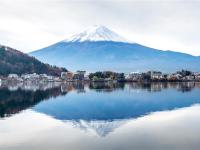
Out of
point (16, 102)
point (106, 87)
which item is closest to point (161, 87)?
point (106, 87)

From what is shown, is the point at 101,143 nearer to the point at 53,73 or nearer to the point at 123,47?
the point at 53,73

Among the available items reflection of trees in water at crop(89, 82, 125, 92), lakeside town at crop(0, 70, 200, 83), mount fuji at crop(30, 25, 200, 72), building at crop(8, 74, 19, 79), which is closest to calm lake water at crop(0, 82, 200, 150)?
reflection of trees in water at crop(89, 82, 125, 92)

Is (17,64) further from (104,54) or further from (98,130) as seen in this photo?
(104,54)

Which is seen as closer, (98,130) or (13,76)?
(98,130)

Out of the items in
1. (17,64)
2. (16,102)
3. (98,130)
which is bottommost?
(98,130)

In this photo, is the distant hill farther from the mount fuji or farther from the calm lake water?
the mount fuji

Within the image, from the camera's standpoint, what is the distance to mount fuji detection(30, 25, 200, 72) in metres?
156

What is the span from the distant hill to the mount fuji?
75220 mm

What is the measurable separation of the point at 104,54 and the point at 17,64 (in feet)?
334

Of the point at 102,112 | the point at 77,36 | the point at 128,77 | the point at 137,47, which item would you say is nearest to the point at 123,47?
the point at 137,47

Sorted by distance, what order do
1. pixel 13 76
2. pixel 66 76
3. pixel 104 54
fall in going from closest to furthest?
pixel 13 76, pixel 66 76, pixel 104 54

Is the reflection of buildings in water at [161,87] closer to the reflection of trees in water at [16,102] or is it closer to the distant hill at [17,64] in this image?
the reflection of trees in water at [16,102]

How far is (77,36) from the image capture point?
190 metres

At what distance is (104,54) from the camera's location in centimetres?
16762
